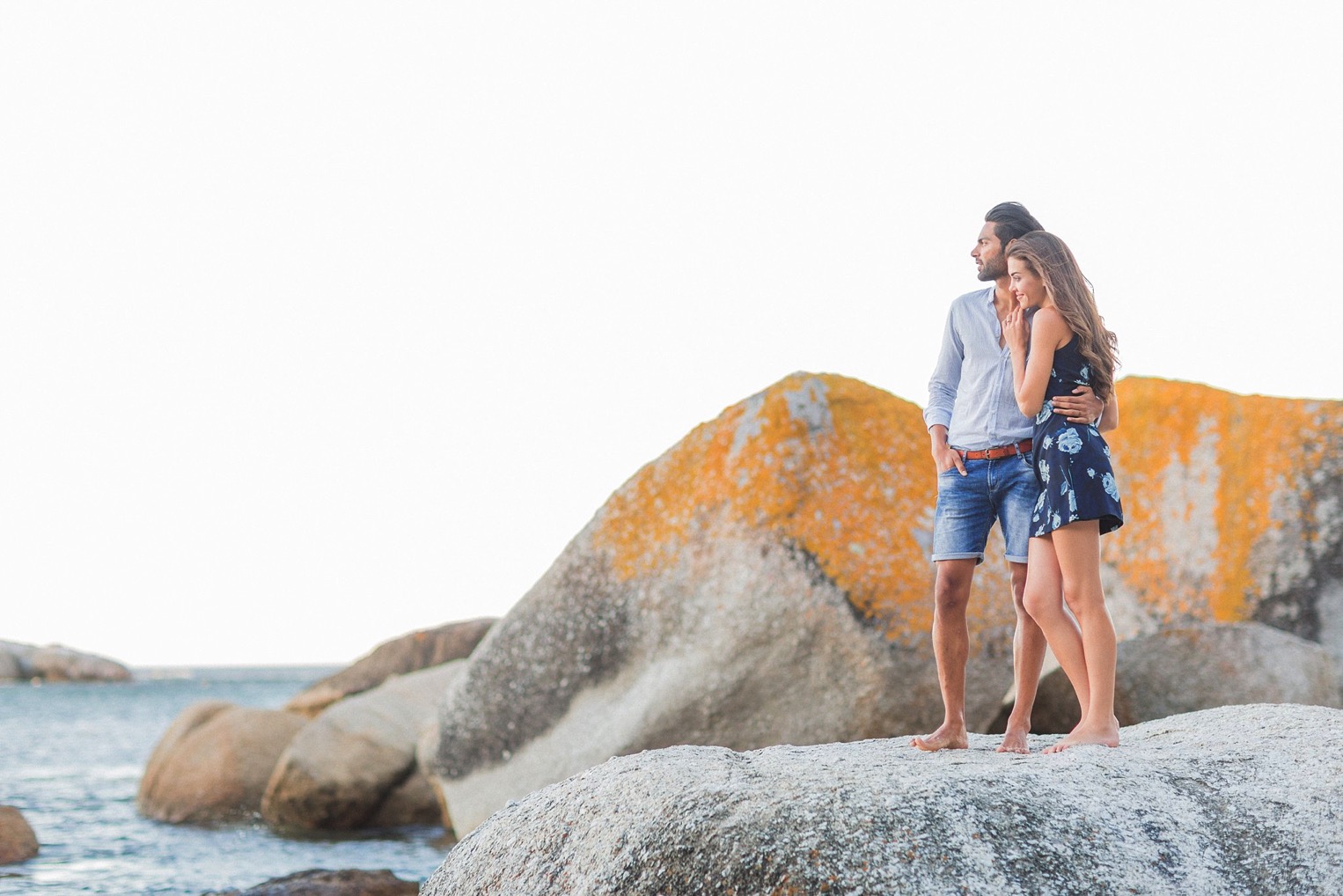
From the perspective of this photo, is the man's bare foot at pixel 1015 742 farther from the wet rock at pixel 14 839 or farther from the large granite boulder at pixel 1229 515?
the wet rock at pixel 14 839

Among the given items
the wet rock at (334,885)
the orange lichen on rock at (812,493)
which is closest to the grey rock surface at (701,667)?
the orange lichen on rock at (812,493)

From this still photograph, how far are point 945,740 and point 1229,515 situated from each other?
7310 millimetres

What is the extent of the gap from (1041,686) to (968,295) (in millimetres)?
3101

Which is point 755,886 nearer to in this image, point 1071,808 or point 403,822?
point 1071,808

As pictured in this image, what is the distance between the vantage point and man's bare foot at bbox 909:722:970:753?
15.0 feet

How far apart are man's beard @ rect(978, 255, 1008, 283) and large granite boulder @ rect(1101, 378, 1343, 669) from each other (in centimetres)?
656

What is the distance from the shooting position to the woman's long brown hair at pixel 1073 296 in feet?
15.3

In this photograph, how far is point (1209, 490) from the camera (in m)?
11.0

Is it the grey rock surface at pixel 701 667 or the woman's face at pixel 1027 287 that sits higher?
the woman's face at pixel 1027 287

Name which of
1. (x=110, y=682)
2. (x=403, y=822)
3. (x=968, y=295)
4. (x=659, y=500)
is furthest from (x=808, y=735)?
(x=110, y=682)

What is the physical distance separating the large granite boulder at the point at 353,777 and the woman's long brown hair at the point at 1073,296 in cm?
752

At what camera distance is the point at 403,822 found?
10805 mm

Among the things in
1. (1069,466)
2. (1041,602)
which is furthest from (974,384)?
(1041,602)

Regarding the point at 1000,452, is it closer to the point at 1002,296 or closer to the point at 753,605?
the point at 1002,296
